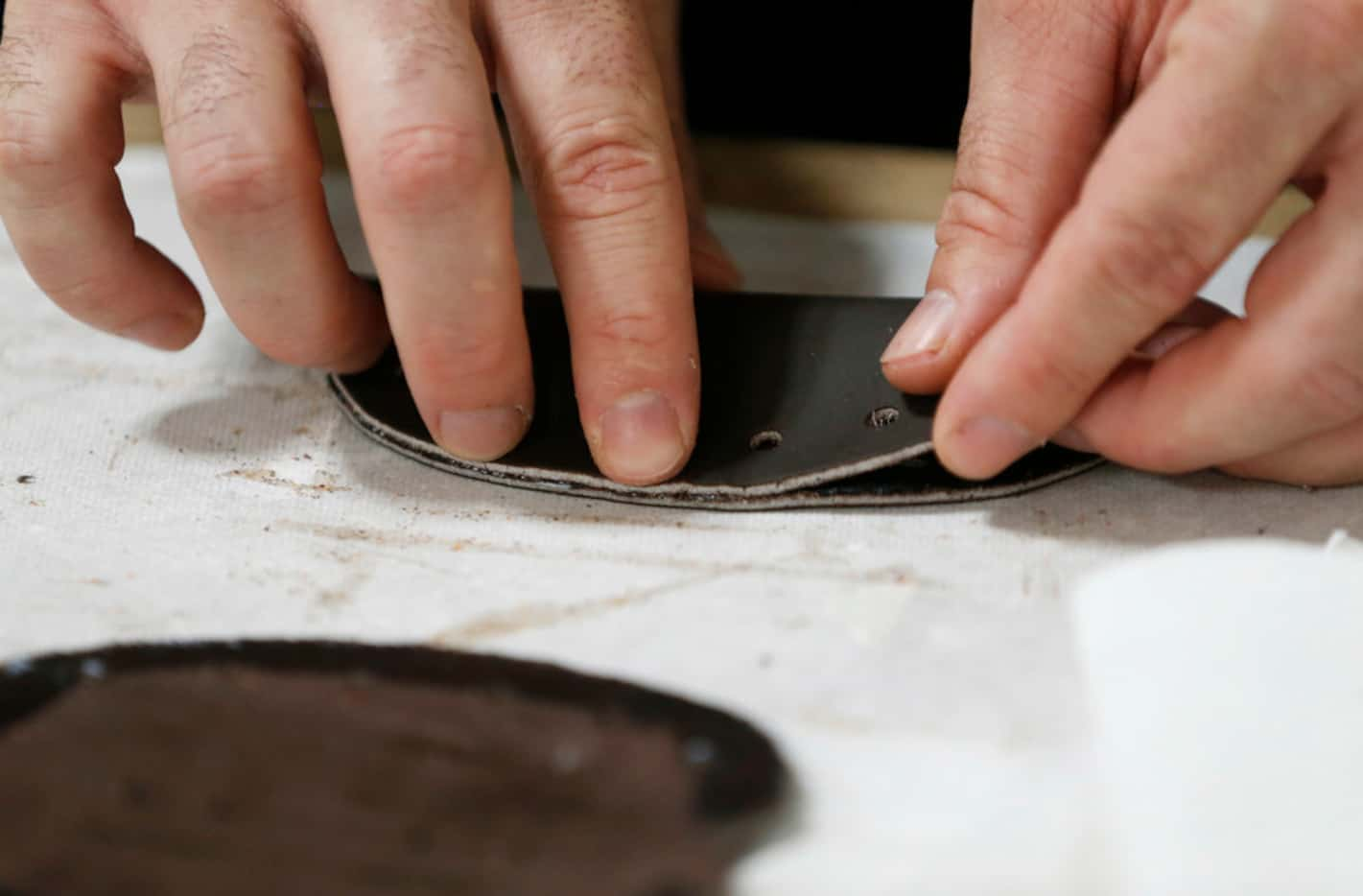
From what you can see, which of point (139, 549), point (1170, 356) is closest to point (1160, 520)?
point (1170, 356)

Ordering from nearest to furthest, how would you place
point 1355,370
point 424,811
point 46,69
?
point 424,811
point 1355,370
point 46,69

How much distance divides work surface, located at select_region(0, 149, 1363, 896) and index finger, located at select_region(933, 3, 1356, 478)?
10cm

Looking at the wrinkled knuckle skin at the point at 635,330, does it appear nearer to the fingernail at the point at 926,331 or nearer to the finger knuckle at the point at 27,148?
the fingernail at the point at 926,331

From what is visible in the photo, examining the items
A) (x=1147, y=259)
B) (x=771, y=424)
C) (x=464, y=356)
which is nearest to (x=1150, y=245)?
(x=1147, y=259)

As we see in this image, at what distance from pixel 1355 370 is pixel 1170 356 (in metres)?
0.08

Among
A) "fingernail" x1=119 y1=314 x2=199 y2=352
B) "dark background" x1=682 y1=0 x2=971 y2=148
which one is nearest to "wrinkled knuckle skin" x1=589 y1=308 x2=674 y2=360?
"fingernail" x1=119 y1=314 x2=199 y2=352

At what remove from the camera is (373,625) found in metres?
0.52

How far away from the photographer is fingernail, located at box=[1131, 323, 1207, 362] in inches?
22.7

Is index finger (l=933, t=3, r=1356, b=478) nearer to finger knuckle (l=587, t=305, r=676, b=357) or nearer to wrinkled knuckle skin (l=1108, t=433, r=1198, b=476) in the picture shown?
wrinkled knuckle skin (l=1108, t=433, r=1198, b=476)

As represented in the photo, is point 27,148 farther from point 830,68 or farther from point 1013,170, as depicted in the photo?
point 830,68

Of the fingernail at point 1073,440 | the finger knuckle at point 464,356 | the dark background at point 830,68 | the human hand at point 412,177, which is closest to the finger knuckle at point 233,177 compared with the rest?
the human hand at point 412,177

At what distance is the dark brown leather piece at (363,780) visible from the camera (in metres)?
0.38

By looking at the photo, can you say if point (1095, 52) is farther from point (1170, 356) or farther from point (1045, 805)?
point (1045, 805)

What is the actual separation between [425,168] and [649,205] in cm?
13
